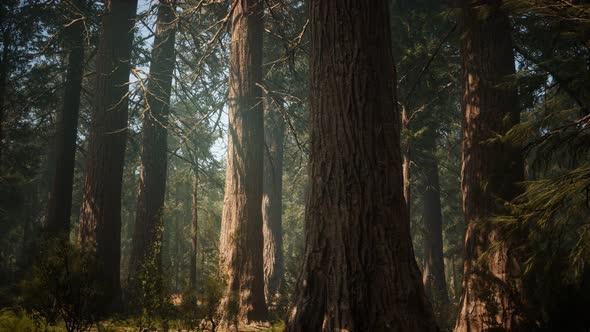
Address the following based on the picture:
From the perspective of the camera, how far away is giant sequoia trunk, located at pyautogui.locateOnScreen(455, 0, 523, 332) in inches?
226

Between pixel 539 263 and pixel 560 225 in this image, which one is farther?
pixel 539 263

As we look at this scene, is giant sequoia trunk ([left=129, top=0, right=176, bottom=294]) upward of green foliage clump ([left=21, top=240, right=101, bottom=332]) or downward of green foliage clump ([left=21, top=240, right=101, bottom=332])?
upward

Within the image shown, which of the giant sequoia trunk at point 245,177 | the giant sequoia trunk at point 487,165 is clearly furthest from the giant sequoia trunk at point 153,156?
the giant sequoia trunk at point 487,165

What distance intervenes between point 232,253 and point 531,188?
5.17 meters

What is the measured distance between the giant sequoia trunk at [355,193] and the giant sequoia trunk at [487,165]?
226 centimetres

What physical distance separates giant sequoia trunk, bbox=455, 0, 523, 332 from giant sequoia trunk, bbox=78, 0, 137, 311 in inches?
263

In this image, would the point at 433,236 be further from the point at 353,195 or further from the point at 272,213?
the point at 353,195

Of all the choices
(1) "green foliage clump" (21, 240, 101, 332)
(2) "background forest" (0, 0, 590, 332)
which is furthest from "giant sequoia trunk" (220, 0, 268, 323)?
(1) "green foliage clump" (21, 240, 101, 332)

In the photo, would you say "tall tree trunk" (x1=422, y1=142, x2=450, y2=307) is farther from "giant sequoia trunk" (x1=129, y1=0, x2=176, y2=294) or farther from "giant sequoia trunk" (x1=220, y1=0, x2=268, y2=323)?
"giant sequoia trunk" (x1=129, y1=0, x2=176, y2=294)

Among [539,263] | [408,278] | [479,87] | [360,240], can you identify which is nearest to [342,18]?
[360,240]

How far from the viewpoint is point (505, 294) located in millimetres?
5715

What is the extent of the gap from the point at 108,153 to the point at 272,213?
8.67 m

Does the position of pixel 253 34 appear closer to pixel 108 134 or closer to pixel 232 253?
pixel 108 134

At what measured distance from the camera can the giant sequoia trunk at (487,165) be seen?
18.8 feet
